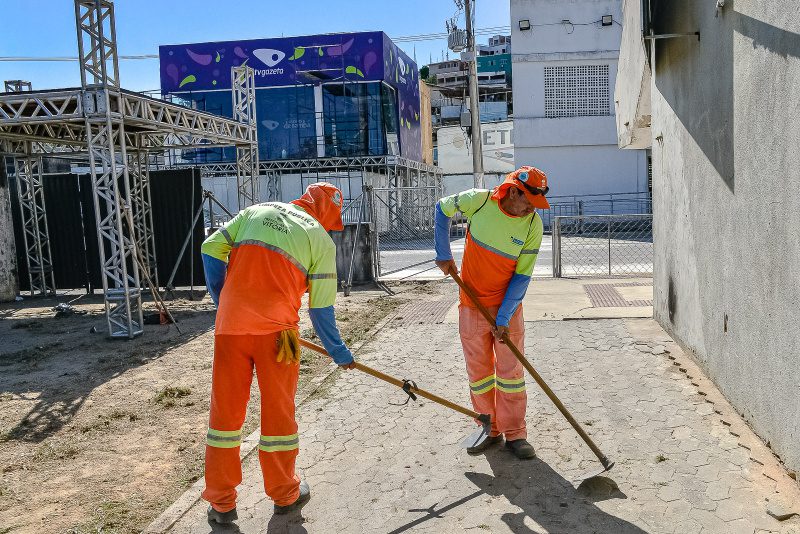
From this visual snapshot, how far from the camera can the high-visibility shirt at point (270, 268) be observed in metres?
3.58

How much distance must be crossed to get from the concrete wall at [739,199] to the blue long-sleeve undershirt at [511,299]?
151 centimetres

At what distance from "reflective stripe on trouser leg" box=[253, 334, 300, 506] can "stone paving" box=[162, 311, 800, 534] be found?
231mm

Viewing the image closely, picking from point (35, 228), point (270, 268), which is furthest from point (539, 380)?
point (35, 228)

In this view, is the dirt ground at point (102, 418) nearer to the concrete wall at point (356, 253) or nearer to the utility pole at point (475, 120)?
the concrete wall at point (356, 253)

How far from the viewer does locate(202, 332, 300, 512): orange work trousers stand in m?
3.62

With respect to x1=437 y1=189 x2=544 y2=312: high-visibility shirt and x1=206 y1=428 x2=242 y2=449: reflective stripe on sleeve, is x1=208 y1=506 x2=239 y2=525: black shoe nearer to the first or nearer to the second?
x1=206 y1=428 x2=242 y2=449: reflective stripe on sleeve

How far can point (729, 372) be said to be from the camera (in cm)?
511

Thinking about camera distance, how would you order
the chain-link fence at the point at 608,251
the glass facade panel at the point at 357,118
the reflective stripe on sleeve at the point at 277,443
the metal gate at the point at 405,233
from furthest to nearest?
the glass facade panel at the point at 357,118 → the metal gate at the point at 405,233 → the chain-link fence at the point at 608,251 → the reflective stripe on sleeve at the point at 277,443

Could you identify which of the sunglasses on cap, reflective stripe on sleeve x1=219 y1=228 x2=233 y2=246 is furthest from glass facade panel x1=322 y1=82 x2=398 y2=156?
reflective stripe on sleeve x1=219 y1=228 x2=233 y2=246

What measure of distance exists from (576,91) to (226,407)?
1147 inches

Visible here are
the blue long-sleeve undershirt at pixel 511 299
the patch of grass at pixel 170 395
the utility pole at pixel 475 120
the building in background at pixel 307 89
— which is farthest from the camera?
the building in background at pixel 307 89

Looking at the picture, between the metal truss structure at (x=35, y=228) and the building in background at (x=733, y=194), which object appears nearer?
the building in background at (x=733, y=194)

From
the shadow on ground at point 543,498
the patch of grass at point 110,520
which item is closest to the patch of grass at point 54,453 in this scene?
the patch of grass at point 110,520

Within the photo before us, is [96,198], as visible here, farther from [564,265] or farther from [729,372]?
[564,265]
